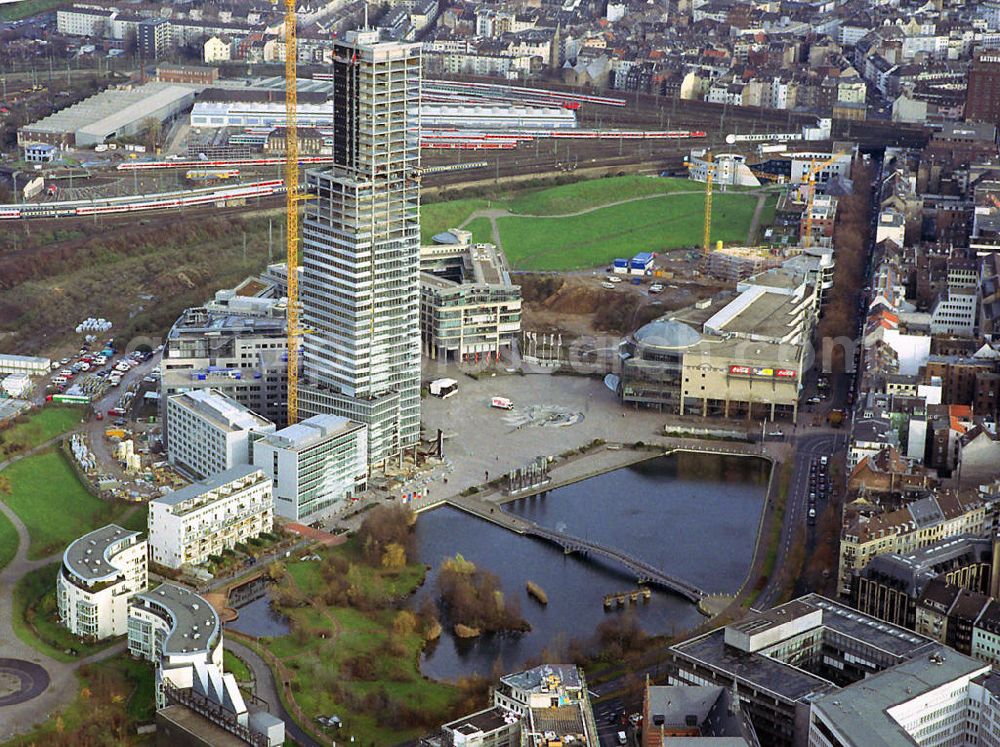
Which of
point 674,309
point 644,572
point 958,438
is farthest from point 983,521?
point 674,309

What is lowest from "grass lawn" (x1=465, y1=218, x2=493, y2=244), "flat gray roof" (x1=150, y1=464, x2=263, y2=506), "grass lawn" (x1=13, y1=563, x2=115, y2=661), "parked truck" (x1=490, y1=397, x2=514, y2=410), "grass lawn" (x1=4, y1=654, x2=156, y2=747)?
"grass lawn" (x1=4, y1=654, x2=156, y2=747)

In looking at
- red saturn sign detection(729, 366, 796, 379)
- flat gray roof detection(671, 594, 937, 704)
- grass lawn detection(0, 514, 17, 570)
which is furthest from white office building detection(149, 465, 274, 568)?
red saturn sign detection(729, 366, 796, 379)

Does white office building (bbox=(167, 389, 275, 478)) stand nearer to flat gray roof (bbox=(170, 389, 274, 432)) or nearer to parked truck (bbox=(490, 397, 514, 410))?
flat gray roof (bbox=(170, 389, 274, 432))

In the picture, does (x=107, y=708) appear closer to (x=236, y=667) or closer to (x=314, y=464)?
(x=236, y=667)

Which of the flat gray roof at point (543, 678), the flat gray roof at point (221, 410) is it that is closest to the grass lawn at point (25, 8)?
the flat gray roof at point (221, 410)

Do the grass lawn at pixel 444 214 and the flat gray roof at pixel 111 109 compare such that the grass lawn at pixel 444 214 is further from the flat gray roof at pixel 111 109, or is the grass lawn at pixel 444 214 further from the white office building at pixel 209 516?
the white office building at pixel 209 516

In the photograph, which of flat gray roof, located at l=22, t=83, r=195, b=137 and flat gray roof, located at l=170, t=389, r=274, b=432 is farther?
flat gray roof, located at l=22, t=83, r=195, b=137

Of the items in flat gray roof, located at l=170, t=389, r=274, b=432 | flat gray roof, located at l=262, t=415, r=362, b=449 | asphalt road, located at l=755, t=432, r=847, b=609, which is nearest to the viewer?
asphalt road, located at l=755, t=432, r=847, b=609
